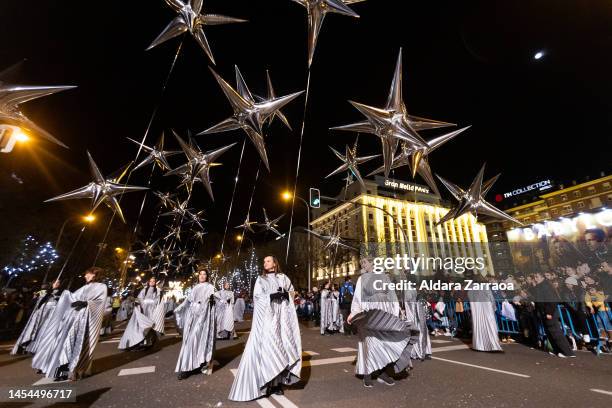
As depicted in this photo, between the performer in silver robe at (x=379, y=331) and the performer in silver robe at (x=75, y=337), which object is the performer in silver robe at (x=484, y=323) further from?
the performer in silver robe at (x=75, y=337)

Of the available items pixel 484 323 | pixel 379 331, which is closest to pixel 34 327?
pixel 379 331

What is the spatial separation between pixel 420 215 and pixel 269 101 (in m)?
82.2

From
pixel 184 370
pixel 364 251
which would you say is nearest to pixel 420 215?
pixel 364 251

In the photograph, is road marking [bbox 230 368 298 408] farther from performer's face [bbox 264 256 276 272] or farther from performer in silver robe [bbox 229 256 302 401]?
performer's face [bbox 264 256 276 272]

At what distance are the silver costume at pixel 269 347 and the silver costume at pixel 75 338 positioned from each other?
11.9 feet

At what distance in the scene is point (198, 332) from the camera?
19.5ft

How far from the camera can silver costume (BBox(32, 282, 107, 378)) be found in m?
5.56

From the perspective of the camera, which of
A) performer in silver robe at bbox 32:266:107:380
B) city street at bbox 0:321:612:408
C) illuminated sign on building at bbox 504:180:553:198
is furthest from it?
illuminated sign on building at bbox 504:180:553:198

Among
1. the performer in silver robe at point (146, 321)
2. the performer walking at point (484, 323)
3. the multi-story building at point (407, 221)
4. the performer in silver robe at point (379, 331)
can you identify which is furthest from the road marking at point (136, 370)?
the multi-story building at point (407, 221)

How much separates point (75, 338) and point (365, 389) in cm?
583

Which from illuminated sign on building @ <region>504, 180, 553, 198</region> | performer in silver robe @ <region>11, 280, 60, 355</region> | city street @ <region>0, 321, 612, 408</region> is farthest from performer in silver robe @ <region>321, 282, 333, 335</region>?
illuminated sign on building @ <region>504, 180, 553, 198</region>

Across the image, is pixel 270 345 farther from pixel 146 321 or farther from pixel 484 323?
pixel 484 323

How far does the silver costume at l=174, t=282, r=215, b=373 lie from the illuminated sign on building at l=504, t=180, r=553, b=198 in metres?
93.9

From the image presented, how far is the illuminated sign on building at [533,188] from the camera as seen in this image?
74.2 m
